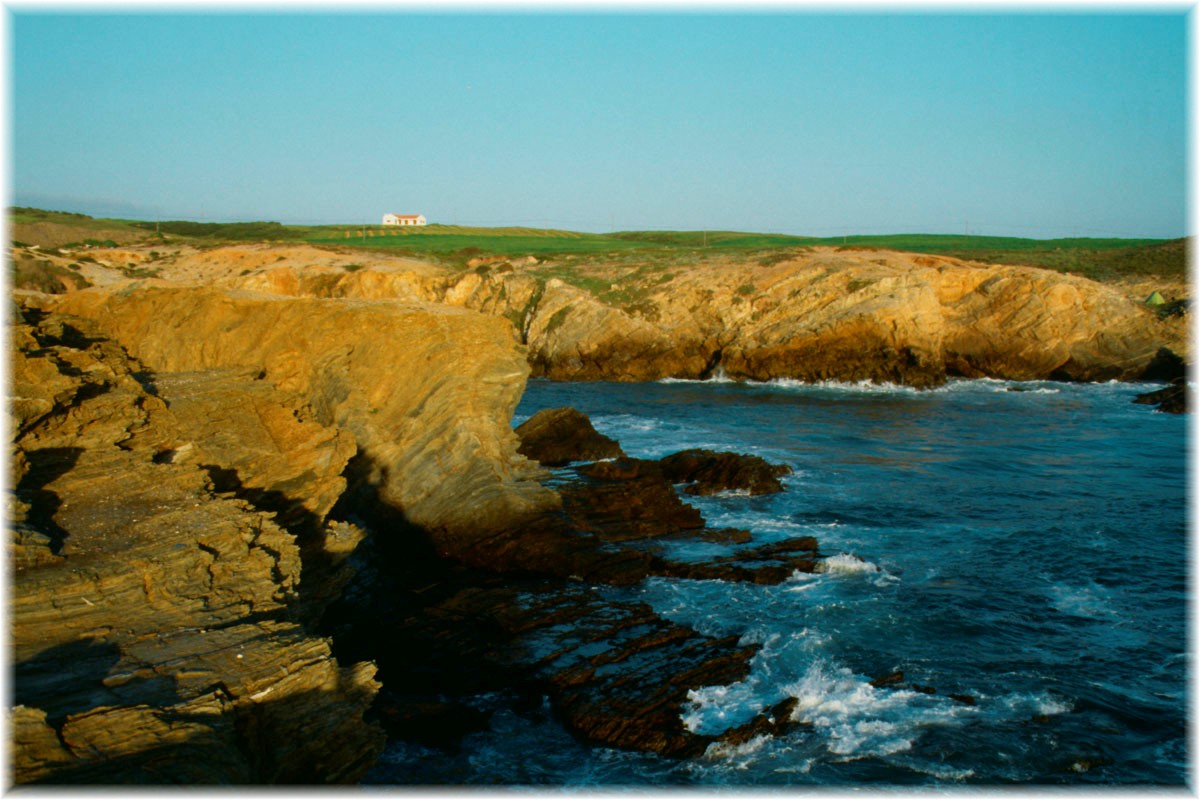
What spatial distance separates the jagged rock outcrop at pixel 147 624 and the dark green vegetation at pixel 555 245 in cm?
4912

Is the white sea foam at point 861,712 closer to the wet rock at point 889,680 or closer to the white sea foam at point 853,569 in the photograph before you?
the wet rock at point 889,680

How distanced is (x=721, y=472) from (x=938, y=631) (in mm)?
9108

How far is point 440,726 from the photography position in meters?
10.6

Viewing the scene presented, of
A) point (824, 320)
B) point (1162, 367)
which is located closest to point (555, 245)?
point (824, 320)

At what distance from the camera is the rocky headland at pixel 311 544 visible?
671cm

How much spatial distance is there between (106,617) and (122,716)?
1615 mm

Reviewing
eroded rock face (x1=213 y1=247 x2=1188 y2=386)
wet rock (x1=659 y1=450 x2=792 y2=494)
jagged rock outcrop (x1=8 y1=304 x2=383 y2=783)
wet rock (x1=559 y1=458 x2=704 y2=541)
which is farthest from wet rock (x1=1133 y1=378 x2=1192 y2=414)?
jagged rock outcrop (x1=8 y1=304 x2=383 y2=783)

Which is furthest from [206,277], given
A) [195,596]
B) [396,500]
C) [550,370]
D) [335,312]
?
[195,596]

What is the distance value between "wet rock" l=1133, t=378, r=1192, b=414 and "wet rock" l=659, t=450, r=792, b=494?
19.7 meters

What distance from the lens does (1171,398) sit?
1385 inches

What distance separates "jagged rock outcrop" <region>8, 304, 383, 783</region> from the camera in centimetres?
584

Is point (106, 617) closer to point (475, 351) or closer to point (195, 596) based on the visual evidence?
point (195, 596)

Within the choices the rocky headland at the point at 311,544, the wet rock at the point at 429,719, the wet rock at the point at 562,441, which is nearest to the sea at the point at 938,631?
the wet rock at the point at 429,719

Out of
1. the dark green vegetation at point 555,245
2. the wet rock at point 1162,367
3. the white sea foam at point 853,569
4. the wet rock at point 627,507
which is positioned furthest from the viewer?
the dark green vegetation at point 555,245
